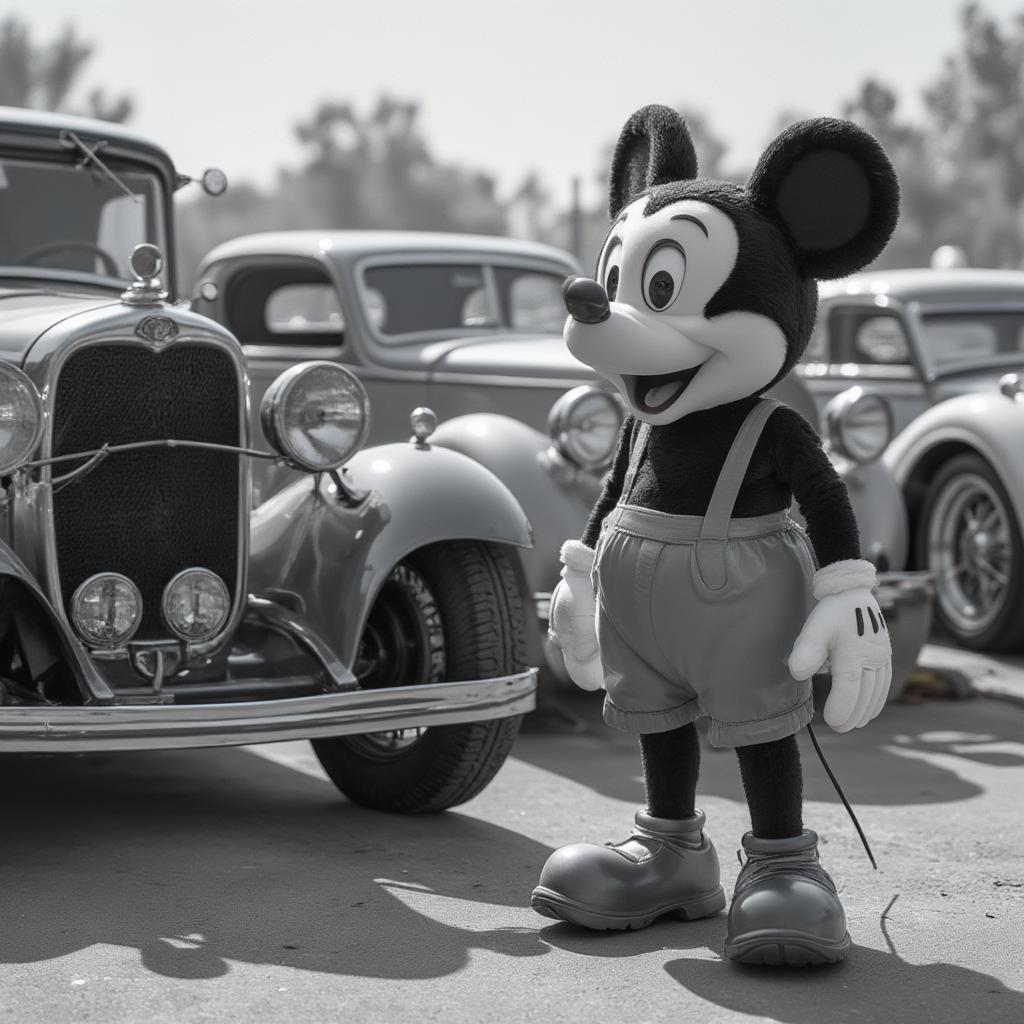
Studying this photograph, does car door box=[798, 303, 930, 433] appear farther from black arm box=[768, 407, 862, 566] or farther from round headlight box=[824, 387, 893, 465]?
black arm box=[768, 407, 862, 566]

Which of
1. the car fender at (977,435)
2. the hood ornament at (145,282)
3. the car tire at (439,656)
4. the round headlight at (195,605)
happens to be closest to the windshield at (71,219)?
the hood ornament at (145,282)

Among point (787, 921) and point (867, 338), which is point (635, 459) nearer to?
point (787, 921)

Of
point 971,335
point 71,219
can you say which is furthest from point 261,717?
point 971,335

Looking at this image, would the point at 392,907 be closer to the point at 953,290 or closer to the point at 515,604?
the point at 515,604

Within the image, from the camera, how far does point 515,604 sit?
4625 millimetres

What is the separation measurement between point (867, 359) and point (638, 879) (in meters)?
6.08

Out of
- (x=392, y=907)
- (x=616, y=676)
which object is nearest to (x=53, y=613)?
(x=392, y=907)

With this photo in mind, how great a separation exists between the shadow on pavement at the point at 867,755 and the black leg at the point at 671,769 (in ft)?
4.04

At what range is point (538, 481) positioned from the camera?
6.06 m

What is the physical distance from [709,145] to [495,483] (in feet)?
261

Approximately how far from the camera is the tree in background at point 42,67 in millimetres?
53812

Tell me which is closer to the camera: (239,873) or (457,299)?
(239,873)

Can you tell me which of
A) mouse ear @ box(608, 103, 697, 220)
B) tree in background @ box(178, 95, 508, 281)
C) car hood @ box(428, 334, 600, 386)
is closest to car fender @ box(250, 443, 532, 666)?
mouse ear @ box(608, 103, 697, 220)

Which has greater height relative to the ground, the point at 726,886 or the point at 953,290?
the point at 953,290
